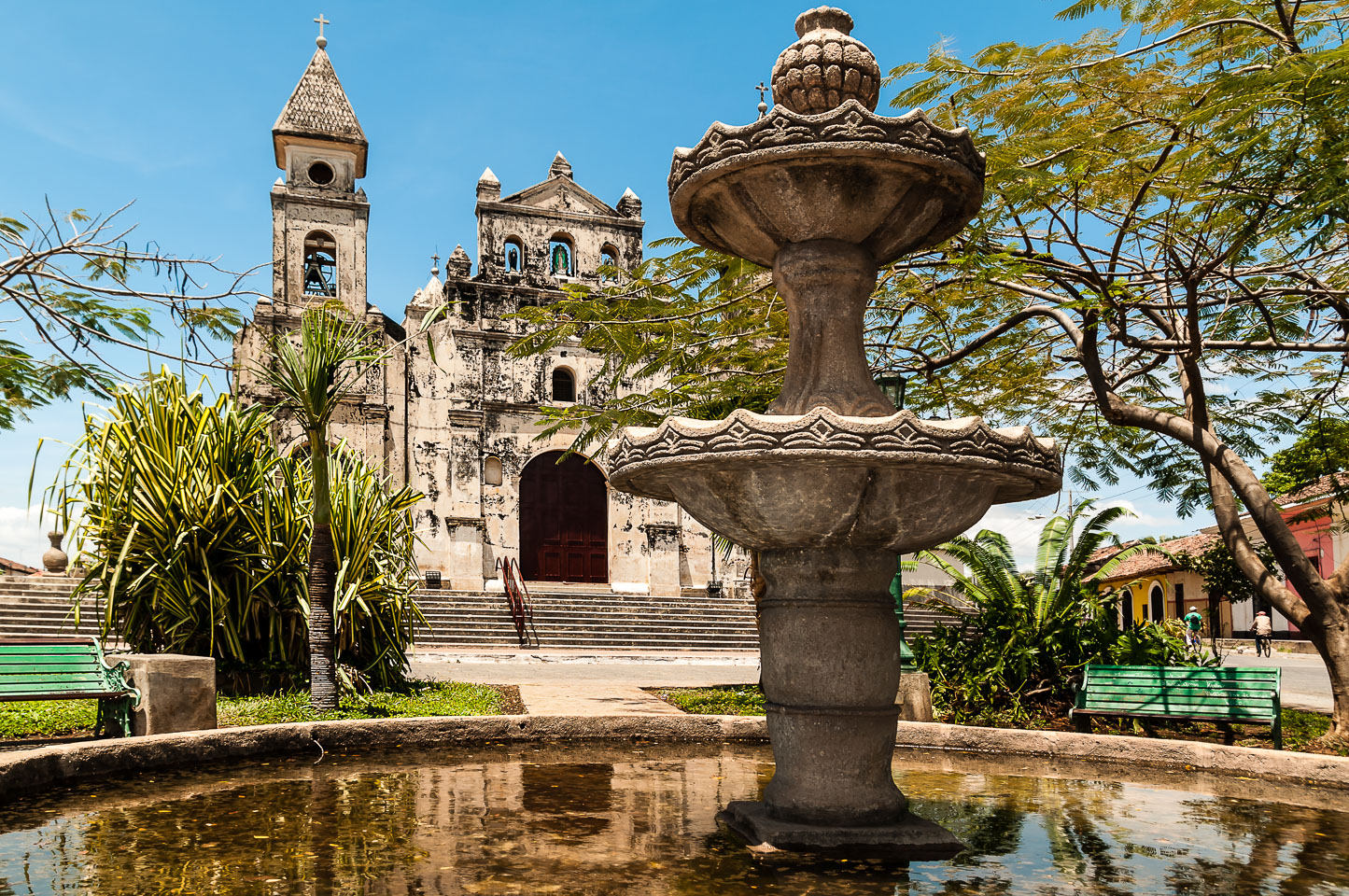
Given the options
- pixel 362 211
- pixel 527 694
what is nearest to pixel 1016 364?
pixel 527 694

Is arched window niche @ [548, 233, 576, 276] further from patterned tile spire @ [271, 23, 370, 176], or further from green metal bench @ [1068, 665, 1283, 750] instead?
green metal bench @ [1068, 665, 1283, 750]

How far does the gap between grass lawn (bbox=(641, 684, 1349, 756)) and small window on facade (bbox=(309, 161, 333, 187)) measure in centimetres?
1735

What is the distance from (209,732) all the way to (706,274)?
17.0 ft

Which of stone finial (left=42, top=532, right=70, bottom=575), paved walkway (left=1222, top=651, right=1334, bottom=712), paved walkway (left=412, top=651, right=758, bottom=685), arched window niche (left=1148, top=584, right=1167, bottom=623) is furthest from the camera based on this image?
arched window niche (left=1148, top=584, right=1167, bottom=623)

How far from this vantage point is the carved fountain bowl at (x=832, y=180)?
13.1 ft

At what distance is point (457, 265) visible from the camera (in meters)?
23.1

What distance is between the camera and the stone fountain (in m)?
3.65

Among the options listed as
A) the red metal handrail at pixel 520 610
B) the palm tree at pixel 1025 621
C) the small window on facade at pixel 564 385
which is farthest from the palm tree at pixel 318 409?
the small window on facade at pixel 564 385

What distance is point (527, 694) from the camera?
1002 centimetres

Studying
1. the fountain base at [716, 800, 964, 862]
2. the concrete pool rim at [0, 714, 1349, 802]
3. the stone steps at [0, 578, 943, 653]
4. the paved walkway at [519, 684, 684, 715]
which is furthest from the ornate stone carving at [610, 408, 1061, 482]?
the stone steps at [0, 578, 943, 653]

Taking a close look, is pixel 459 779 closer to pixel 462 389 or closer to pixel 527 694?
pixel 527 694

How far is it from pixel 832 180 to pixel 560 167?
21.5 m

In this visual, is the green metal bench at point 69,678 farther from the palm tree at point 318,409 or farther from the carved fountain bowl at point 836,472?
the carved fountain bowl at point 836,472

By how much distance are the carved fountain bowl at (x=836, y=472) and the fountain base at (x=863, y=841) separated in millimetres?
1104
